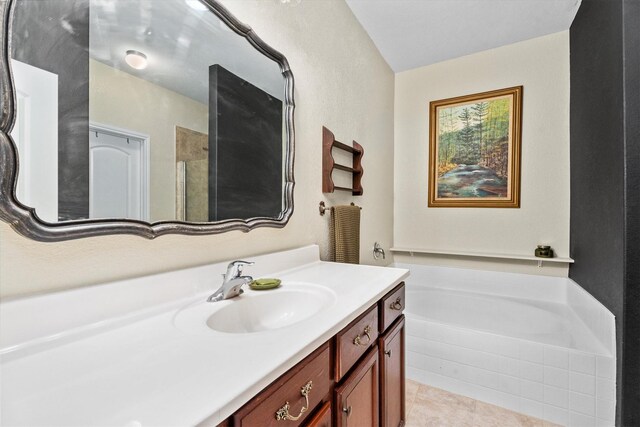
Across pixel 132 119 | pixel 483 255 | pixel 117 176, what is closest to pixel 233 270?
pixel 117 176

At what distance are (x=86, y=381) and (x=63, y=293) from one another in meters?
0.28

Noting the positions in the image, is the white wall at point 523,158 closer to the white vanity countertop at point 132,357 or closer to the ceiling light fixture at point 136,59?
the white vanity countertop at point 132,357

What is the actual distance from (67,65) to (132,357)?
2.26 ft

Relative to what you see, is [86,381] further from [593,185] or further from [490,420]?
[593,185]

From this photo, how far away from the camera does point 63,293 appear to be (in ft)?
2.19

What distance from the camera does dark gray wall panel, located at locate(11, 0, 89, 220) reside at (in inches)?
25.4

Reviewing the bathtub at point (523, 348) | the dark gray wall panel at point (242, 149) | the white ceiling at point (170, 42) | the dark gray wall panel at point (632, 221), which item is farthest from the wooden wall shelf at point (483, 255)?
the white ceiling at point (170, 42)

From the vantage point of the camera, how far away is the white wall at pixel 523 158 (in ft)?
7.97

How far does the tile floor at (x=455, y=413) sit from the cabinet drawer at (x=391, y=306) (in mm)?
791

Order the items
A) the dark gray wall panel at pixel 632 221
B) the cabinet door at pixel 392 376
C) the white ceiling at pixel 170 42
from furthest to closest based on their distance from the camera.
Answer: the dark gray wall panel at pixel 632 221, the cabinet door at pixel 392 376, the white ceiling at pixel 170 42

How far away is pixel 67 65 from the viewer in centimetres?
70

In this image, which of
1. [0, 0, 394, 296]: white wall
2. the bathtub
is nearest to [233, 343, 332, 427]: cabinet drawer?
[0, 0, 394, 296]: white wall

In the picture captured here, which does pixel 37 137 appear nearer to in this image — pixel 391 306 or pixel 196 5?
A: pixel 196 5

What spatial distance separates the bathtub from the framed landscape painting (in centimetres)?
73
